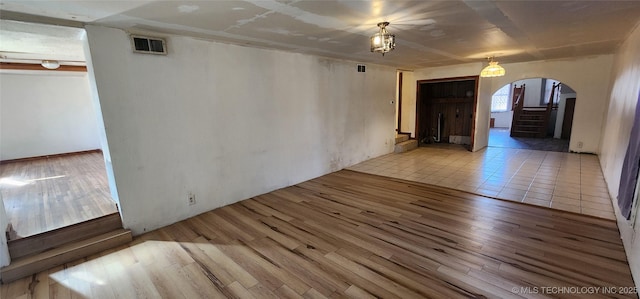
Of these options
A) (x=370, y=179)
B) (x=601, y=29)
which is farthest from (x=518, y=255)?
(x=601, y=29)

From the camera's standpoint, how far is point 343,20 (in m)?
2.59

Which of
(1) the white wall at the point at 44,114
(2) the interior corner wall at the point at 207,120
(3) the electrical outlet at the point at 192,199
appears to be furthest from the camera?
(1) the white wall at the point at 44,114

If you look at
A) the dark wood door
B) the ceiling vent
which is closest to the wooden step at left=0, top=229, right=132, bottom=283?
the ceiling vent

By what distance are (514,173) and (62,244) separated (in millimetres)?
6468

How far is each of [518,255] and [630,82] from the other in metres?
2.80

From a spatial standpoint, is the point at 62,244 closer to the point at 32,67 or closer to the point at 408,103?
the point at 32,67

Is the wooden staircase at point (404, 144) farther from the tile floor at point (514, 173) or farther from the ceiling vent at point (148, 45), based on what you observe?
the ceiling vent at point (148, 45)

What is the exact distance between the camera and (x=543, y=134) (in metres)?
8.77

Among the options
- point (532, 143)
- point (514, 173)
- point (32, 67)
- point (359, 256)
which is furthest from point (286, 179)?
point (532, 143)

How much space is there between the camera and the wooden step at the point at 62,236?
2.40 m

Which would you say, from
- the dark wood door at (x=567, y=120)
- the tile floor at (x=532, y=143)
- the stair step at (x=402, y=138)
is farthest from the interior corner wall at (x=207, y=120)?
the dark wood door at (x=567, y=120)

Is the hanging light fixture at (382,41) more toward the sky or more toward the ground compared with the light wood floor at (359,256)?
more toward the sky

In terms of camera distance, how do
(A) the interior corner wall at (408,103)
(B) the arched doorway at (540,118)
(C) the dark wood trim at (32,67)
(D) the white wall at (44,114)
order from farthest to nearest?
1. (B) the arched doorway at (540,118)
2. (A) the interior corner wall at (408,103)
3. (D) the white wall at (44,114)
4. (C) the dark wood trim at (32,67)

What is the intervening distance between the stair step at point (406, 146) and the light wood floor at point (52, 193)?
5.98 m
